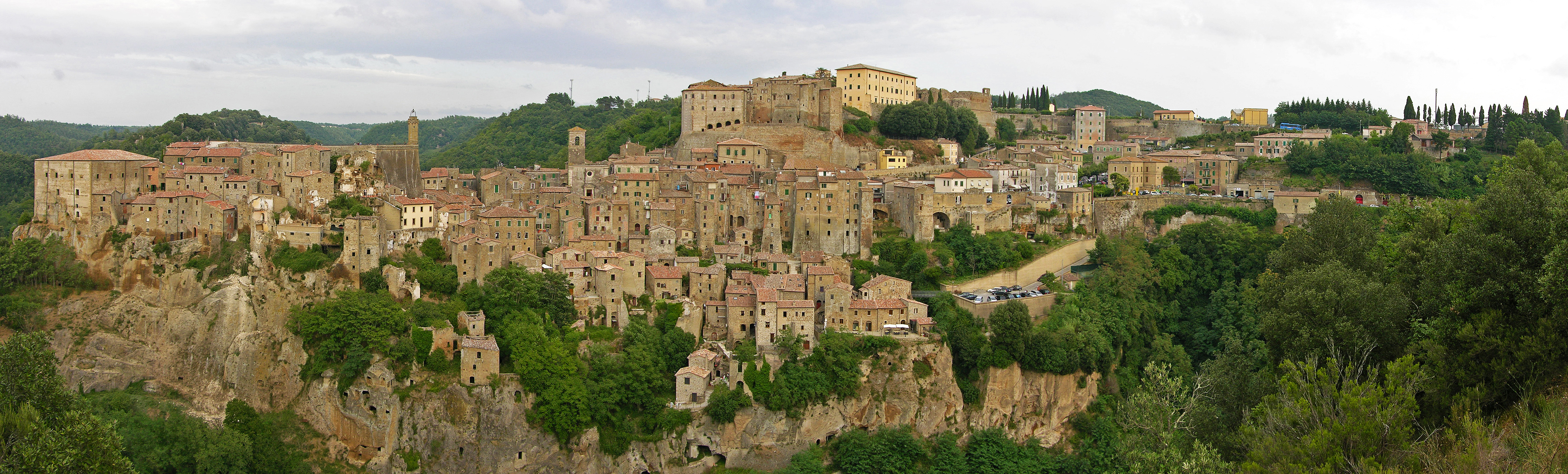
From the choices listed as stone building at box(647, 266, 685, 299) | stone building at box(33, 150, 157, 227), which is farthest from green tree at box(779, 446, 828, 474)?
stone building at box(33, 150, 157, 227)

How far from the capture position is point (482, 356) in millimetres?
39750

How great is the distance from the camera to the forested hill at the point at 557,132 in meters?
70.8

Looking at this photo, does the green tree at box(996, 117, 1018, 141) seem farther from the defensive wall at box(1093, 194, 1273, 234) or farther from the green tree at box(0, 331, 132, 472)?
the green tree at box(0, 331, 132, 472)

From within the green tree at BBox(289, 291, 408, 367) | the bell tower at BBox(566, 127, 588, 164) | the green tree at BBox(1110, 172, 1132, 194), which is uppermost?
the bell tower at BBox(566, 127, 588, 164)

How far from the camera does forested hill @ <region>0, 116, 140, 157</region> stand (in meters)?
93.1

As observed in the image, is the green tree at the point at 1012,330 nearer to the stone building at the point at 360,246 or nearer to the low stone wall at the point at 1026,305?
the low stone wall at the point at 1026,305

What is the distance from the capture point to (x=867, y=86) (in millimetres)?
74312

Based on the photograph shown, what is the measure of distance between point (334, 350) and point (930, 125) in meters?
40.4

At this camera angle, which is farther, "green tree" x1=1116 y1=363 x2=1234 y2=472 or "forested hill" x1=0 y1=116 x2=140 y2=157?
"forested hill" x1=0 y1=116 x2=140 y2=157

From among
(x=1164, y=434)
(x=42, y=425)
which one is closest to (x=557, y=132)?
(x=42, y=425)

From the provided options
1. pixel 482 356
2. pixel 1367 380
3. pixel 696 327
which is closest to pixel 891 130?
pixel 696 327

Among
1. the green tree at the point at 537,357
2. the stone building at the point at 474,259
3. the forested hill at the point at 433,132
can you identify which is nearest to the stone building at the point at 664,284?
the green tree at the point at 537,357

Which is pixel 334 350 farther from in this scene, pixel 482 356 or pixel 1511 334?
pixel 1511 334

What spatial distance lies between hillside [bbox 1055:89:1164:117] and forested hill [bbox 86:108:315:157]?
78.7 meters
